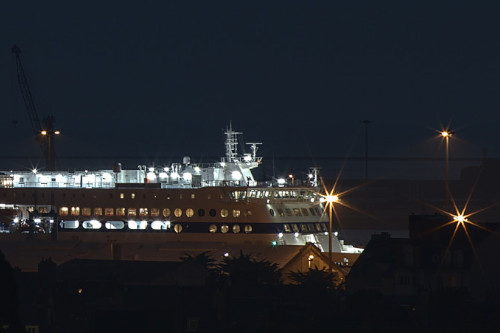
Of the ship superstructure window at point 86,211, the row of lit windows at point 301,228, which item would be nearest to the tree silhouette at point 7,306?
the row of lit windows at point 301,228

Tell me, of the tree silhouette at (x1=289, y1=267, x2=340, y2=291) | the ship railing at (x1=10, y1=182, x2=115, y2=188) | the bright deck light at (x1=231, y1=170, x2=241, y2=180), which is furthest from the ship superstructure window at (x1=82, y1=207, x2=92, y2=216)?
the tree silhouette at (x1=289, y1=267, x2=340, y2=291)

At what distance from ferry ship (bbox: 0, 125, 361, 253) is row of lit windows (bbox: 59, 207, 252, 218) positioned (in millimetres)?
32

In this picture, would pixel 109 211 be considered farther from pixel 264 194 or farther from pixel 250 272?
pixel 250 272

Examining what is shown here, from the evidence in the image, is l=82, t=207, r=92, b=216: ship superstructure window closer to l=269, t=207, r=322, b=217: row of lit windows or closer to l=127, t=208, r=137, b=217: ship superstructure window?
l=127, t=208, r=137, b=217: ship superstructure window

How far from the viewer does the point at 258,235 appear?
1794 inches

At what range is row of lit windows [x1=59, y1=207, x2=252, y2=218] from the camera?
152 ft

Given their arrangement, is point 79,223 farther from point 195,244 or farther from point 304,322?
point 304,322

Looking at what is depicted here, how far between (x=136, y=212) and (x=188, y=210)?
75.5 inches

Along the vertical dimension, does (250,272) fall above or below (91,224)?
below

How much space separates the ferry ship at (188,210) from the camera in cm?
4578

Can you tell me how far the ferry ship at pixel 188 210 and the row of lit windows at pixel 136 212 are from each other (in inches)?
1.2

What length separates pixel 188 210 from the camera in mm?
46719

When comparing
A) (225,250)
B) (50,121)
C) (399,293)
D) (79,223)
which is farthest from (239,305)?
(50,121)

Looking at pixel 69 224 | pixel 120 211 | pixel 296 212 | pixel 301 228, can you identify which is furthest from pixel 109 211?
pixel 301 228
